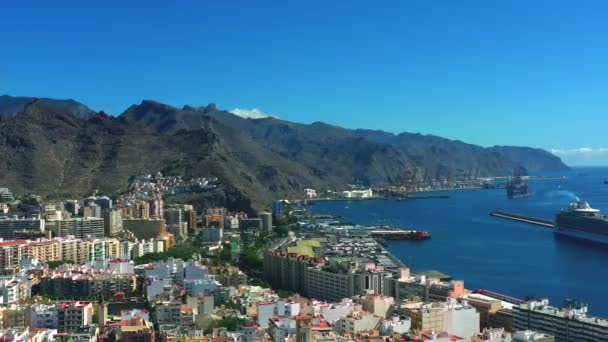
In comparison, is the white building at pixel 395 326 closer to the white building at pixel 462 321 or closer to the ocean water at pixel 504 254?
the white building at pixel 462 321

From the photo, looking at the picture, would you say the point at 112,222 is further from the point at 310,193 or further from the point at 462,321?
the point at 310,193

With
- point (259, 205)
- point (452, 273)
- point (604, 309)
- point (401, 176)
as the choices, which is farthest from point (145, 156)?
point (401, 176)

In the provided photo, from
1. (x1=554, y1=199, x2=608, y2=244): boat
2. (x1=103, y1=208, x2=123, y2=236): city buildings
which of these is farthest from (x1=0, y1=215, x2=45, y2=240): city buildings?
(x1=554, y1=199, x2=608, y2=244): boat

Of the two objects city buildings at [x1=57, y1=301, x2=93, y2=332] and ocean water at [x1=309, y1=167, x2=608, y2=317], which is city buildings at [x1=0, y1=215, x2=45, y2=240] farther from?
city buildings at [x1=57, y1=301, x2=93, y2=332]

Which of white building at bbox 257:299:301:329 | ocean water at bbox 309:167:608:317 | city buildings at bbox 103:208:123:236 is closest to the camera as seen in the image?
white building at bbox 257:299:301:329

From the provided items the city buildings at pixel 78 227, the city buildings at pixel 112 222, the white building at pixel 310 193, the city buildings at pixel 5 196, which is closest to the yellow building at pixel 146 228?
the city buildings at pixel 112 222

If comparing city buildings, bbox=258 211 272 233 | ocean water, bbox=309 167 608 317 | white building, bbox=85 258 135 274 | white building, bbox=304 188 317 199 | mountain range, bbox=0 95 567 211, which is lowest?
ocean water, bbox=309 167 608 317
